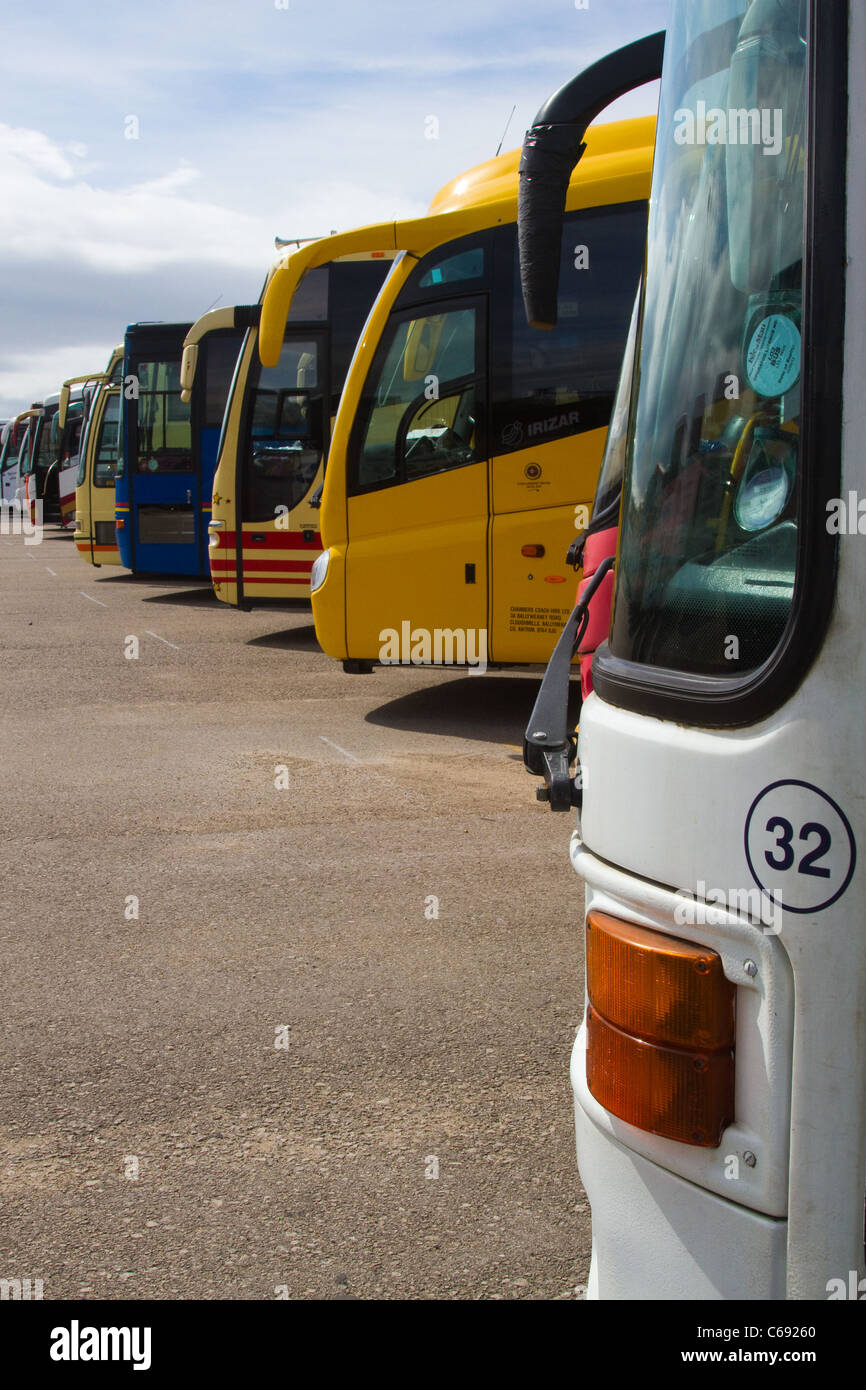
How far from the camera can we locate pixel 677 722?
1.72 meters

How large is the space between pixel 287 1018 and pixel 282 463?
31.3 ft

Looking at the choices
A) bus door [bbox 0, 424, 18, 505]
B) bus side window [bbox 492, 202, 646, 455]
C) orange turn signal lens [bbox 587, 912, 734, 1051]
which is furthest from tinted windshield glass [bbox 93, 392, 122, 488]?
bus door [bbox 0, 424, 18, 505]

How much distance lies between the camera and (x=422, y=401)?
8305 mm

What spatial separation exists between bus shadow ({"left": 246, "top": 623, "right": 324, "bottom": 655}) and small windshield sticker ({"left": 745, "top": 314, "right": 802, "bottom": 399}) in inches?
443

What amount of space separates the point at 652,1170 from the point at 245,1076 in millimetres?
2157

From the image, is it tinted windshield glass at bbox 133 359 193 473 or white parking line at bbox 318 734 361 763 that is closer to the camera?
white parking line at bbox 318 734 361 763

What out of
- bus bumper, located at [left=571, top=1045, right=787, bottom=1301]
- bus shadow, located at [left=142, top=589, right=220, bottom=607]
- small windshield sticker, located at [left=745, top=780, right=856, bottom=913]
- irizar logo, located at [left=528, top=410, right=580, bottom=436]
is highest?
irizar logo, located at [left=528, top=410, right=580, bottom=436]

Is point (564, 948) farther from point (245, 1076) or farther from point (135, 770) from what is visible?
point (135, 770)

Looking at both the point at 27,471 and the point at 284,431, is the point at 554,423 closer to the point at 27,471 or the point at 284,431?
the point at 284,431

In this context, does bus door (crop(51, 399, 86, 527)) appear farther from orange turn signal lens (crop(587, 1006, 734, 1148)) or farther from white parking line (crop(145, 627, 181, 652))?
orange turn signal lens (crop(587, 1006, 734, 1148))

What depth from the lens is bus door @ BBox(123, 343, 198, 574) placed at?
1638 cm
